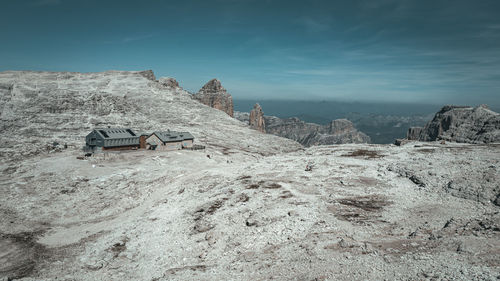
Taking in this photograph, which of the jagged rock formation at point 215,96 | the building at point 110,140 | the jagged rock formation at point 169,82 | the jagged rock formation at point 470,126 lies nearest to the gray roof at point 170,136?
the building at point 110,140

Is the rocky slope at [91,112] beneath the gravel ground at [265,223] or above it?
above

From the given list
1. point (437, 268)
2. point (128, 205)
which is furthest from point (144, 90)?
point (437, 268)

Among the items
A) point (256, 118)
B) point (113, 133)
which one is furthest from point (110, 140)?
point (256, 118)

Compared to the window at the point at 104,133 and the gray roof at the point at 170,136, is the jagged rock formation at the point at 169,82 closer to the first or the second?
the gray roof at the point at 170,136

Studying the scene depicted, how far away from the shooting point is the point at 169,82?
151 metres

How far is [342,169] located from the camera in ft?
120

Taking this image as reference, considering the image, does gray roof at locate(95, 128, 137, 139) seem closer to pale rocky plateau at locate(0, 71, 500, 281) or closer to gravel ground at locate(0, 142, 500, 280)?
pale rocky plateau at locate(0, 71, 500, 281)

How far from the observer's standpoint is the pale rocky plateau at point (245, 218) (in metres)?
15.7

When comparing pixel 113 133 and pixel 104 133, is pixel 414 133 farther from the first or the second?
pixel 104 133

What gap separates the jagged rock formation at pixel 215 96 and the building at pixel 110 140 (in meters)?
107

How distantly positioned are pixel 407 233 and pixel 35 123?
3778 inches

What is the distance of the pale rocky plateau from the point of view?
51.6 feet

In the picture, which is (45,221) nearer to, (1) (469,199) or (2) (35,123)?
(1) (469,199)

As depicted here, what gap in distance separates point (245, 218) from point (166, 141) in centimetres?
4517
